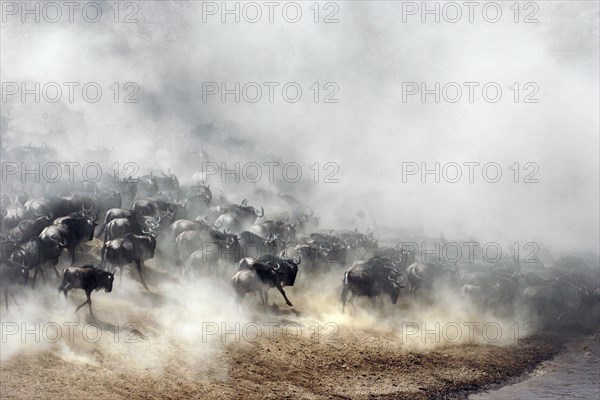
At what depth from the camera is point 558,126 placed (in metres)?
51.4

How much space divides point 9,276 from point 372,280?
11345 mm

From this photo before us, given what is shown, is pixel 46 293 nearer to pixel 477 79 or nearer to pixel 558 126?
pixel 558 126

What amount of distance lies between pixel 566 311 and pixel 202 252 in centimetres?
1392

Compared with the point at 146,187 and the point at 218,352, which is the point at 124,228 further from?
the point at 146,187

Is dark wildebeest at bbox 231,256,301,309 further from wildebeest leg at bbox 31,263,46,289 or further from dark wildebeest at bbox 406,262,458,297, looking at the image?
wildebeest leg at bbox 31,263,46,289

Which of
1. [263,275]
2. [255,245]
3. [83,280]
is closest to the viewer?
[83,280]

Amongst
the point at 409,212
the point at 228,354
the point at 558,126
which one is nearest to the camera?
the point at 228,354

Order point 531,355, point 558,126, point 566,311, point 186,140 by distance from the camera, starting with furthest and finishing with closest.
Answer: point 558,126 < point 186,140 < point 566,311 < point 531,355

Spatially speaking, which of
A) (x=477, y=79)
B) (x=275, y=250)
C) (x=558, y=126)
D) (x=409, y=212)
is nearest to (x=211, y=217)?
(x=275, y=250)

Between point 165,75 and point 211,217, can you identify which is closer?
point 211,217

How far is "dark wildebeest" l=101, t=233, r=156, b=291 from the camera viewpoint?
21000 millimetres

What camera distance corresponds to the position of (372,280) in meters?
22.2

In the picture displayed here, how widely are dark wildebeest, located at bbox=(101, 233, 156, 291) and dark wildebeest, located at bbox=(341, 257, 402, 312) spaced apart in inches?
267

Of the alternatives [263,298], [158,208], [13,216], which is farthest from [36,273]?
[158,208]
